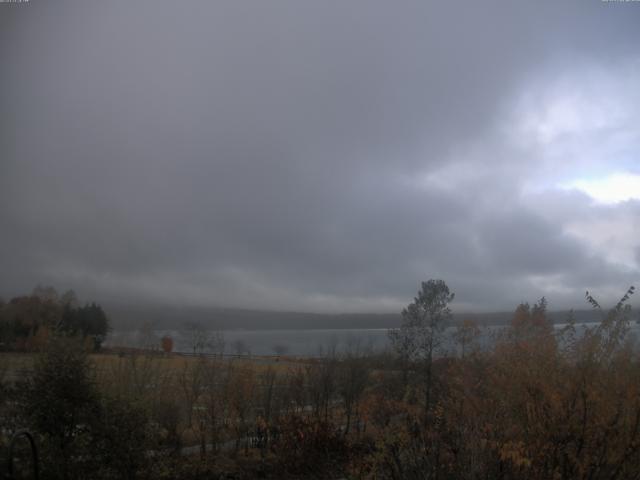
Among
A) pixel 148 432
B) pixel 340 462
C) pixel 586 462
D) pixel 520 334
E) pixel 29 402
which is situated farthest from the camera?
pixel 340 462

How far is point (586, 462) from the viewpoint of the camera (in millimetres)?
8078

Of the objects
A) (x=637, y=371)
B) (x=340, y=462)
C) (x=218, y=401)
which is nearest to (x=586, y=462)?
(x=637, y=371)

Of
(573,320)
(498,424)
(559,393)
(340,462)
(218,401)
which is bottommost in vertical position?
(340,462)

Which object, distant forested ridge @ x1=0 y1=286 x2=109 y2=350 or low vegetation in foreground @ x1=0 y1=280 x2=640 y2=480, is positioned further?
distant forested ridge @ x1=0 y1=286 x2=109 y2=350

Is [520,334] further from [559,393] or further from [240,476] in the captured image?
[240,476]

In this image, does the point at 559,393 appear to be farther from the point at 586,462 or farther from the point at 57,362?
the point at 57,362

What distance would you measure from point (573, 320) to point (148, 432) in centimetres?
956

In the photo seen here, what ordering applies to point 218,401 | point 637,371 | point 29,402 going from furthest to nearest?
point 218,401, point 29,402, point 637,371

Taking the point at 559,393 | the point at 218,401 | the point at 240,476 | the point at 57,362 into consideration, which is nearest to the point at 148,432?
the point at 57,362

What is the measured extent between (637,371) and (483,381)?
490cm

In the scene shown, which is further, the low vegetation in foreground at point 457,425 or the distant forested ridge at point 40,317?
the distant forested ridge at point 40,317

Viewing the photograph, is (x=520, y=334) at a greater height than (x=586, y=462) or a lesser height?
greater

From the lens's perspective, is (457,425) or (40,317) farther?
(40,317)

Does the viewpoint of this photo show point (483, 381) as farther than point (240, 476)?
No
